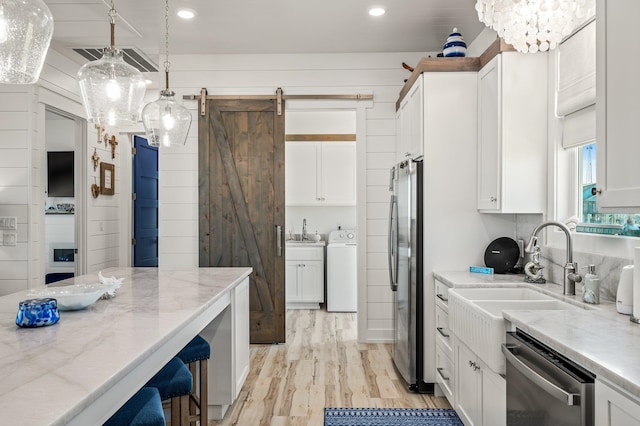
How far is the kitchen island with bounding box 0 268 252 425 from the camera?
105 cm

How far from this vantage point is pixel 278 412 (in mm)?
2947

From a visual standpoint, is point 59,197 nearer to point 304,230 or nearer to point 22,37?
point 304,230

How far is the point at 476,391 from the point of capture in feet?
7.77

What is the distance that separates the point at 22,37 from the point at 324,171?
4878 mm

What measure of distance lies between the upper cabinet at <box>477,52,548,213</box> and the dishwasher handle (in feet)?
4.13

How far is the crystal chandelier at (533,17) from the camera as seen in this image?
1.87 meters

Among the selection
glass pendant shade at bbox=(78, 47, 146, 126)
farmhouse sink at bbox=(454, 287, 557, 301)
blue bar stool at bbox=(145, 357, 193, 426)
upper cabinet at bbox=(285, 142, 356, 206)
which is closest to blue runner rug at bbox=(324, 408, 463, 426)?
farmhouse sink at bbox=(454, 287, 557, 301)

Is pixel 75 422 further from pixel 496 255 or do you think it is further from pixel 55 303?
pixel 496 255

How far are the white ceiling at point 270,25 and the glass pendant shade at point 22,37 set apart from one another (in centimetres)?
221

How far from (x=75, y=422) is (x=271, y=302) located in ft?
11.5

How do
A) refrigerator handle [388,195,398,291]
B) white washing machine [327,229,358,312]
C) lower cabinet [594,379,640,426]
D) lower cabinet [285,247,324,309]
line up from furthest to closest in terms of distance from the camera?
lower cabinet [285,247,324,309], white washing machine [327,229,358,312], refrigerator handle [388,195,398,291], lower cabinet [594,379,640,426]

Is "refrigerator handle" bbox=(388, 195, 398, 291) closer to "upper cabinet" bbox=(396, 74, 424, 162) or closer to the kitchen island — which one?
"upper cabinet" bbox=(396, 74, 424, 162)

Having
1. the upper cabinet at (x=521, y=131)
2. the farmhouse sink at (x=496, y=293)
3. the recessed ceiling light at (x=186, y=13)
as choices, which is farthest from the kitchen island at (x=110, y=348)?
the recessed ceiling light at (x=186, y=13)

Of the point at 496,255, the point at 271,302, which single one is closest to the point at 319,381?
the point at 271,302
